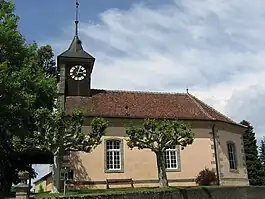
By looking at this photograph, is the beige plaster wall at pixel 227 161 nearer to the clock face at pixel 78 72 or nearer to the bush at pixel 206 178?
the bush at pixel 206 178

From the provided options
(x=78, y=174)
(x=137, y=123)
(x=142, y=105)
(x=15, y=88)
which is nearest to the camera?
(x=15, y=88)

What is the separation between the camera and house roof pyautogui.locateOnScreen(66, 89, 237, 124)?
30.8 m

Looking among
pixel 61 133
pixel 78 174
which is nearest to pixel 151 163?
pixel 78 174

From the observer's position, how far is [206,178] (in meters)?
29.7

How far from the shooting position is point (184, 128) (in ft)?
76.4

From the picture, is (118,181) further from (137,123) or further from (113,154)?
(137,123)

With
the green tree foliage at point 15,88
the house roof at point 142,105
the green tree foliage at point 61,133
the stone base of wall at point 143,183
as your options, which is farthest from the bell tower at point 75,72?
the green tree foliage at point 61,133

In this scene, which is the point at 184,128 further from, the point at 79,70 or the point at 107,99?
the point at 79,70

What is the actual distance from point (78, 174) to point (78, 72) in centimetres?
936

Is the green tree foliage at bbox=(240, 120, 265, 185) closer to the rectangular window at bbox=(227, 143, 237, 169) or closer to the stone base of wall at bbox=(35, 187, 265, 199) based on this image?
the rectangular window at bbox=(227, 143, 237, 169)

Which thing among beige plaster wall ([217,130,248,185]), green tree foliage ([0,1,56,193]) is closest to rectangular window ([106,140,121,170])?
green tree foliage ([0,1,56,193])

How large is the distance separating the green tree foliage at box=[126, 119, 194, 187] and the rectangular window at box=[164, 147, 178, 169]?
24.5 ft

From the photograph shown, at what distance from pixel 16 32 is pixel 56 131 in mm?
8033

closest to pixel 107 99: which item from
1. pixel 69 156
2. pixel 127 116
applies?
pixel 127 116
